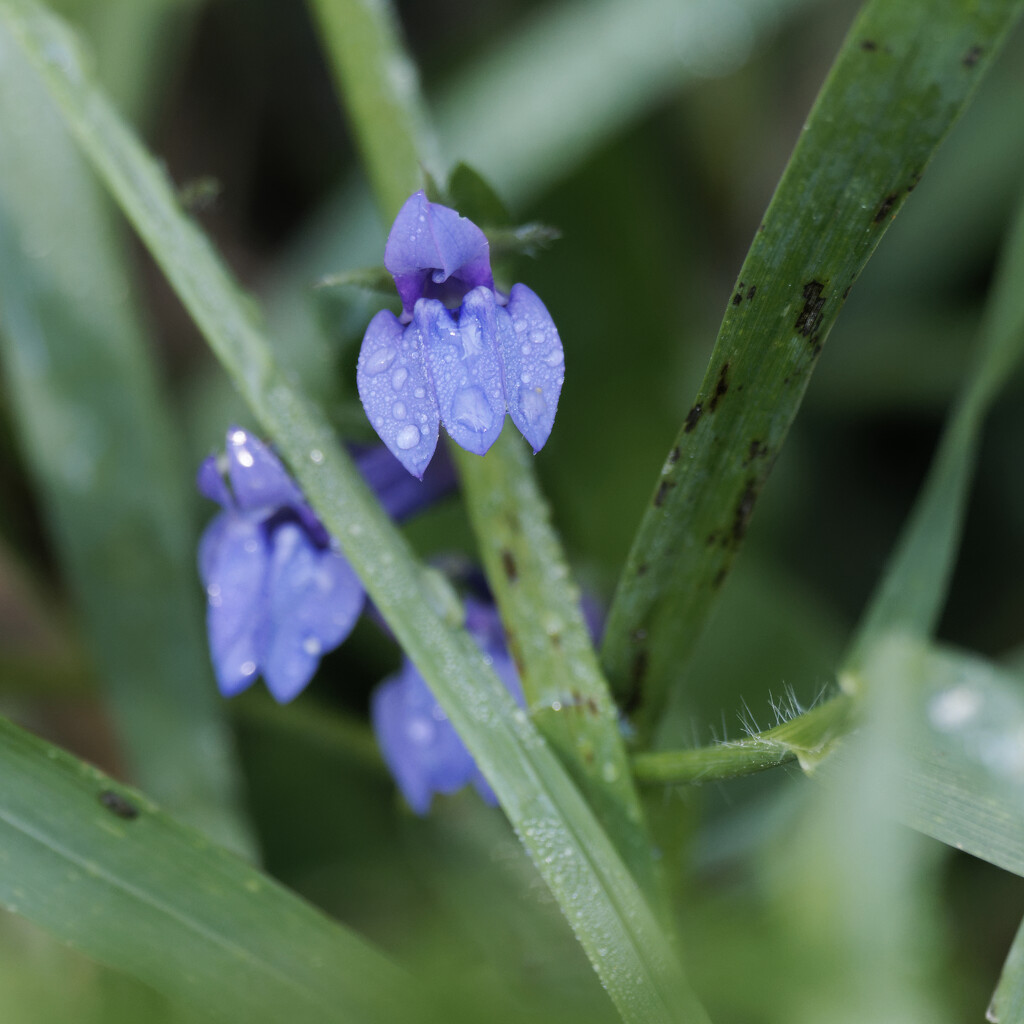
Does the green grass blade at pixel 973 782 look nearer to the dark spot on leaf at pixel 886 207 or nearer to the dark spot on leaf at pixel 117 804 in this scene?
the dark spot on leaf at pixel 886 207

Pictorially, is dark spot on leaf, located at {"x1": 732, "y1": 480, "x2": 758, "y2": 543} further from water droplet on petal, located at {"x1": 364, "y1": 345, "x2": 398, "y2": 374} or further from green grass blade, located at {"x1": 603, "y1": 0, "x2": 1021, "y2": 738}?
water droplet on petal, located at {"x1": 364, "y1": 345, "x2": 398, "y2": 374}

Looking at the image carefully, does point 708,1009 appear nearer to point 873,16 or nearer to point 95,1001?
point 95,1001

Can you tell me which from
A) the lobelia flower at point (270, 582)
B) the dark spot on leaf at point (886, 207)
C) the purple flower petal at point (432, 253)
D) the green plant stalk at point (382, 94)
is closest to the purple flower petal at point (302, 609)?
the lobelia flower at point (270, 582)

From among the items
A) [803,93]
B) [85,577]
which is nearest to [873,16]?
[85,577]

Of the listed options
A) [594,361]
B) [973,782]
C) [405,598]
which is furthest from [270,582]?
[594,361]

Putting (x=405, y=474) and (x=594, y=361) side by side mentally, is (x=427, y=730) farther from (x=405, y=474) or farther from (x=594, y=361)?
(x=594, y=361)

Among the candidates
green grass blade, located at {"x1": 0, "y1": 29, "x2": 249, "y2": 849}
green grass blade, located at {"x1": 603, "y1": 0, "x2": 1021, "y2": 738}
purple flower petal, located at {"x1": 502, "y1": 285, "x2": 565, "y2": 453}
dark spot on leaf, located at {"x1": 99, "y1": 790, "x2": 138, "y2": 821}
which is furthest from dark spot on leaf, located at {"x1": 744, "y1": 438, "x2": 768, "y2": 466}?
green grass blade, located at {"x1": 0, "y1": 29, "x2": 249, "y2": 849}
